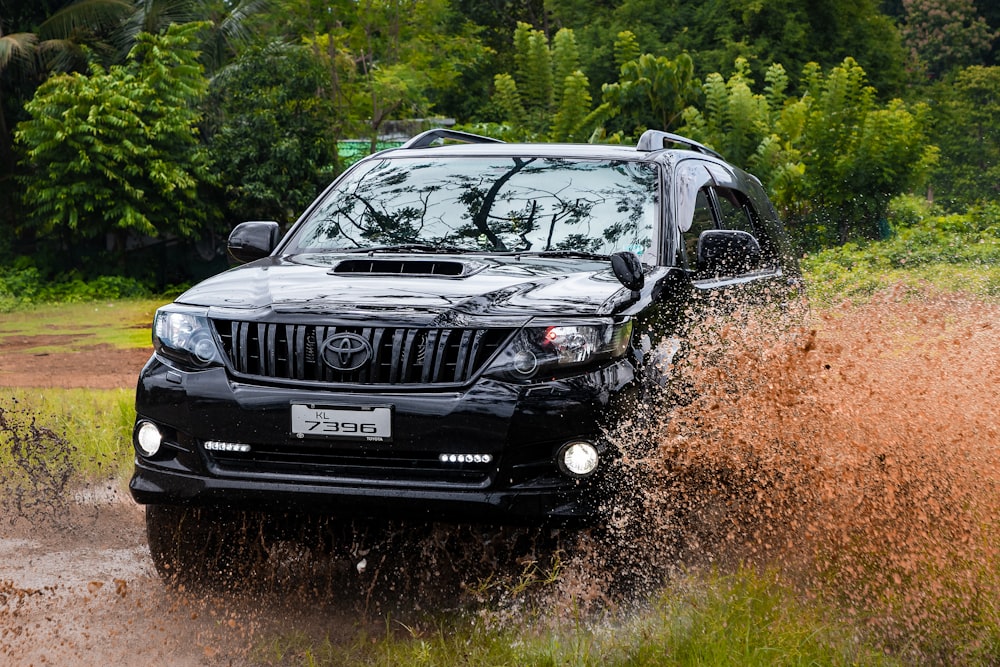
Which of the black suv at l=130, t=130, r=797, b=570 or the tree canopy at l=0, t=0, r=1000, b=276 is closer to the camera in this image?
the black suv at l=130, t=130, r=797, b=570

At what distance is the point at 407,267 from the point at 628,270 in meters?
0.79

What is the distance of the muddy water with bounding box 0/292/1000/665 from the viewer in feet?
12.8

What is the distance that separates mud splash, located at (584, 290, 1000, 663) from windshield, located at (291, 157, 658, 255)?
62cm

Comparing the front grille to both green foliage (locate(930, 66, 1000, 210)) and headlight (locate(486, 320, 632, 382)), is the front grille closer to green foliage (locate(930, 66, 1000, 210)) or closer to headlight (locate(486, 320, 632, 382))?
headlight (locate(486, 320, 632, 382))

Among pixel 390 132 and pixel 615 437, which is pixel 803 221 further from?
pixel 615 437

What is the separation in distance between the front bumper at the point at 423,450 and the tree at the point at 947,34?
5269cm

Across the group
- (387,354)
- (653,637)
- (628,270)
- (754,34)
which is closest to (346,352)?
(387,354)

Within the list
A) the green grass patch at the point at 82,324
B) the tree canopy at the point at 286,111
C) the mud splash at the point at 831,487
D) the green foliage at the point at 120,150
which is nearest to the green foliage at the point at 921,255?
the tree canopy at the point at 286,111

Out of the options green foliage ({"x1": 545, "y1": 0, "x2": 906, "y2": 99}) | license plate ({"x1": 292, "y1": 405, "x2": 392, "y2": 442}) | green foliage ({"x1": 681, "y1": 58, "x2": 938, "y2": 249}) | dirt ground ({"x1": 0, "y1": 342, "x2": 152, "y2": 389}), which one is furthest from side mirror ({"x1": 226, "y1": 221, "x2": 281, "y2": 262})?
green foliage ({"x1": 545, "y1": 0, "x2": 906, "y2": 99})

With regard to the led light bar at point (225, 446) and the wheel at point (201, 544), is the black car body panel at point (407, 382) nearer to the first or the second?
the led light bar at point (225, 446)

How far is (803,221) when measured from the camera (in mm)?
23375

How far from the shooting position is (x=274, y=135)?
2906cm

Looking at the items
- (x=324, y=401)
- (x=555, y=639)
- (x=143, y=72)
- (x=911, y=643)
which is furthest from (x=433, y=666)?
(x=143, y=72)

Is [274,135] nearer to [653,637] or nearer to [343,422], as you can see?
[343,422]
